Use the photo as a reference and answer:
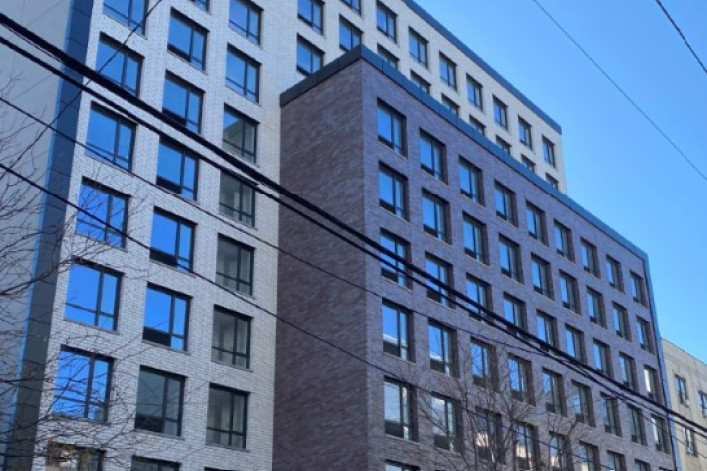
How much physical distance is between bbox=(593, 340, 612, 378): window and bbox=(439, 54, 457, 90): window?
610 inches

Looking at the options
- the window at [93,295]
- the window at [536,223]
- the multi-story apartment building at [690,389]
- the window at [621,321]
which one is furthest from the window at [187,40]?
the multi-story apartment building at [690,389]

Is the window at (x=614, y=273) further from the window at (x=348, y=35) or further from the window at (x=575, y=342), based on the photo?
the window at (x=348, y=35)

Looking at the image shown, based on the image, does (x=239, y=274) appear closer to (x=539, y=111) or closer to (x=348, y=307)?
(x=348, y=307)

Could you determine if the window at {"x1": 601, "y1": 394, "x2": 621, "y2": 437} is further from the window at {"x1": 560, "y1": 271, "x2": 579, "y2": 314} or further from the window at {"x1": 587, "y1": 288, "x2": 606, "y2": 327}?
the window at {"x1": 560, "y1": 271, "x2": 579, "y2": 314}

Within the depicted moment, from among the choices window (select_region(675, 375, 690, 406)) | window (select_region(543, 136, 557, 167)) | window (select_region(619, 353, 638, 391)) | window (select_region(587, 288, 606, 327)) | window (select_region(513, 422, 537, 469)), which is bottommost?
window (select_region(513, 422, 537, 469))

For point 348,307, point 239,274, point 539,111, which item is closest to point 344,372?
point 348,307

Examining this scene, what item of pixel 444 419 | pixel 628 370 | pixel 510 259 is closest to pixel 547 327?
pixel 510 259

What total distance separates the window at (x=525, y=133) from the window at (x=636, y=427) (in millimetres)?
16705

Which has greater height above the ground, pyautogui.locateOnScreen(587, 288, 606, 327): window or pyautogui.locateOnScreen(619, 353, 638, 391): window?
pyautogui.locateOnScreen(587, 288, 606, 327): window

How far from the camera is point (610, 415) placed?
42.6 m

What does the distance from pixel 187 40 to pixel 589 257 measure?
23160 mm

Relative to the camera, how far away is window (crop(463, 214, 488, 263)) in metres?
37.0

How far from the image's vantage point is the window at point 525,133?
53250 mm

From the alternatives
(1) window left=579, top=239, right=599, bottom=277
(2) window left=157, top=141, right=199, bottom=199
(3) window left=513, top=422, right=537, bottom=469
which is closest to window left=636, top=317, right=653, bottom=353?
(1) window left=579, top=239, right=599, bottom=277
